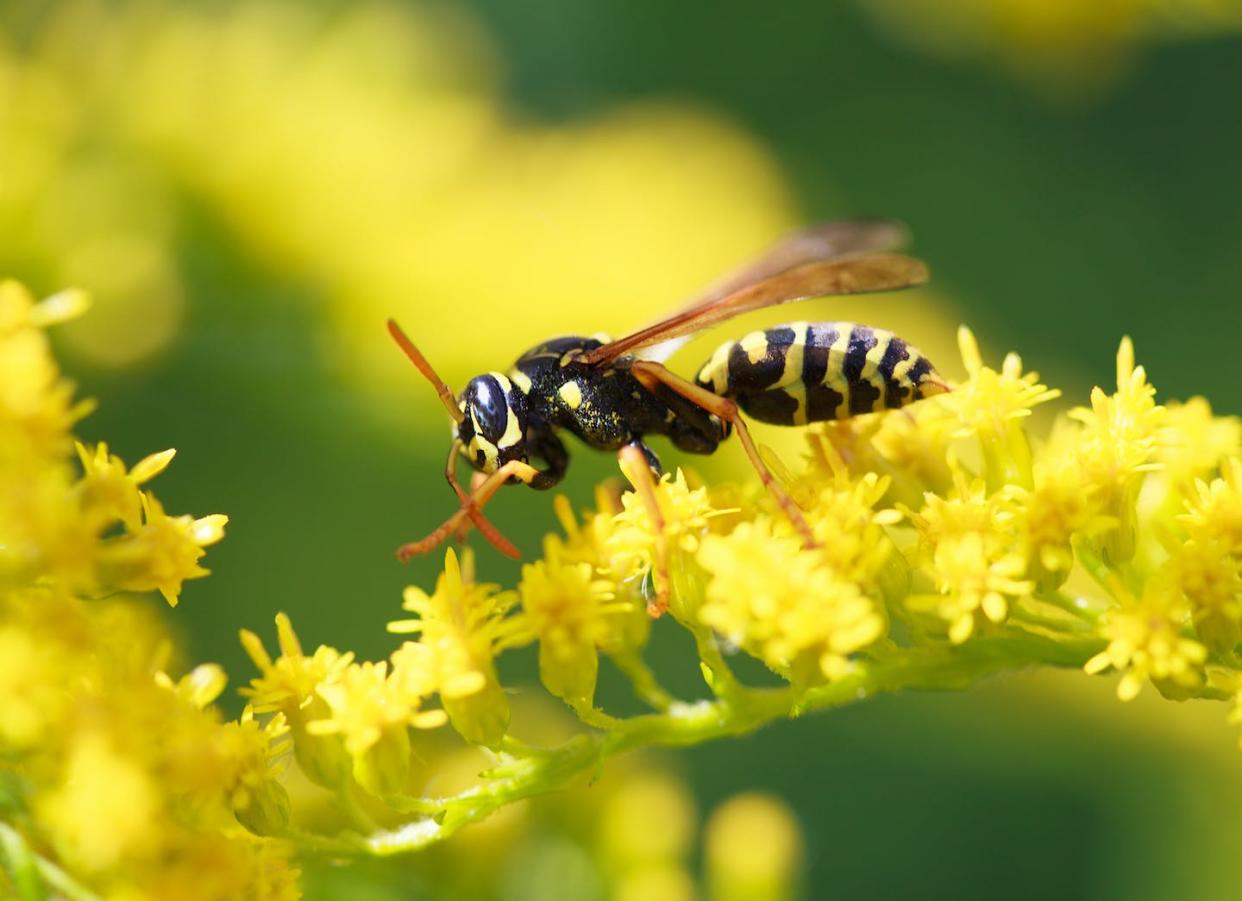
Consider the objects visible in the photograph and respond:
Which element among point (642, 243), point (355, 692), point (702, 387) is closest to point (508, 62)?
point (642, 243)

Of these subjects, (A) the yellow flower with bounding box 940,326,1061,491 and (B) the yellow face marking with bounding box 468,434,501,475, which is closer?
(A) the yellow flower with bounding box 940,326,1061,491

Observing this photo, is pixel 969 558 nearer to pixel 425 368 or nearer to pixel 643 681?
pixel 643 681

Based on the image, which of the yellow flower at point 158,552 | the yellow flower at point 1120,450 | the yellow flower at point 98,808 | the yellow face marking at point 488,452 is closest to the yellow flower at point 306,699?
the yellow flower at point 158,552

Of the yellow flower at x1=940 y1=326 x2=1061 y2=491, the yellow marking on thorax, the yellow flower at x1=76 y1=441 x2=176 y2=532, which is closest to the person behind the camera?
the yellow flower at x1=76 y1=441 x2=176 y2=532

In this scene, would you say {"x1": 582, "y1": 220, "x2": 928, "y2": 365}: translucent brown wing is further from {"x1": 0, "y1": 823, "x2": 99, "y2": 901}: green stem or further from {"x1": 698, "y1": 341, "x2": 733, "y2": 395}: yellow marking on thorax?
{"x1": 0, "y1": 823, "x2": 99, "y2": 901}: green stem

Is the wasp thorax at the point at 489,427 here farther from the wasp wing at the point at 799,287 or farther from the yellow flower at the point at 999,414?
the yellow flower at the point at 999,414

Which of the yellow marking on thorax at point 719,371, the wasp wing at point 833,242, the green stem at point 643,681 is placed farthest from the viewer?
the wasp wing at point 833,242

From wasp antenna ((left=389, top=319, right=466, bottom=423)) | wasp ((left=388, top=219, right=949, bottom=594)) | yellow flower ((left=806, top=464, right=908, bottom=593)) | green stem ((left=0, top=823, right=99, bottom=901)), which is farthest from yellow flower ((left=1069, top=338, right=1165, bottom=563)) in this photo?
green stem ((left=0, top=823, right=99, bottom=901))
